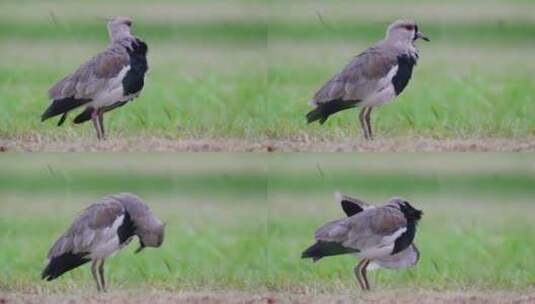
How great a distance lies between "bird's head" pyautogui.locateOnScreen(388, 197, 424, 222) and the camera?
2.24 m

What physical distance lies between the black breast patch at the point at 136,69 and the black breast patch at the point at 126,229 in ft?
1.08

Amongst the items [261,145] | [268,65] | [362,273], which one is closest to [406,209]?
[362,273]

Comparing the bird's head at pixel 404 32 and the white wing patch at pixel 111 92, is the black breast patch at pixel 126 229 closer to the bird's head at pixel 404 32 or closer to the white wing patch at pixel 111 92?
the white wing patch at pixel 111 92

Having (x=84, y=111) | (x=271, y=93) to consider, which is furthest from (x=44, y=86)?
(x=271, y=93)

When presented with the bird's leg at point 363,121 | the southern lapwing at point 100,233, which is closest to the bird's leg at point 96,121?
the southern lapwing at point 100,233

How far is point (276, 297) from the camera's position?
2.25m

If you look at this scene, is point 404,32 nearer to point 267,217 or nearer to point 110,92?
point 267,217

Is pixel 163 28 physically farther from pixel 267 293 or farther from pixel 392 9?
pixel 267 293

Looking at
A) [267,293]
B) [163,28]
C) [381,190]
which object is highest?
[163,28]

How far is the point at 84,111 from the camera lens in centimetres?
229

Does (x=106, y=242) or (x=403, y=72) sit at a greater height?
(x=403, y=72)

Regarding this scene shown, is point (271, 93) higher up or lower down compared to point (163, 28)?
lower down

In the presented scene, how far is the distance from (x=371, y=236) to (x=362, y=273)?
102mm

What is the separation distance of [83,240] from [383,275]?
779 millimetres
